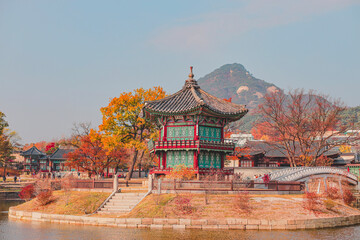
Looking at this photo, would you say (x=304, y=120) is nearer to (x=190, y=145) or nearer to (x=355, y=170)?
(x=355, y=170)

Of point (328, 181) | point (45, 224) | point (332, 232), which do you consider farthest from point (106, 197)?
point (328, 181)

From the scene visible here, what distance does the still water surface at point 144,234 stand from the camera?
27.4 meters

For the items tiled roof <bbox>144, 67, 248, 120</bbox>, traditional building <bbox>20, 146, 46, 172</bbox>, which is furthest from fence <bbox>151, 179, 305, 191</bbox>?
traditional building <bbox>20, 146, 46, 172</bbox>

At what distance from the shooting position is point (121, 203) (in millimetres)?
36656

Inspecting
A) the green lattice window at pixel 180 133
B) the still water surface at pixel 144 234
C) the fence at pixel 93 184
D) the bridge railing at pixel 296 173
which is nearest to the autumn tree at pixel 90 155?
the green lattice window at pixel 180 133

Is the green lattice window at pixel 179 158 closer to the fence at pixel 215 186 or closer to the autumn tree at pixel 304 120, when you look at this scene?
the fence at pixel 215 186

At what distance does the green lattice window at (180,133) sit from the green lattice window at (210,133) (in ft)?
3.97

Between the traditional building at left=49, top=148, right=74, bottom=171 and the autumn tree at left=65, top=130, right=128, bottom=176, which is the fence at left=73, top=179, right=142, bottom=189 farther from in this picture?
the traditional building at left=49, top=148, right=74, bottom=171

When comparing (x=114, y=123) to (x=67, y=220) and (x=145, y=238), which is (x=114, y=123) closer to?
(x=67, y=220)

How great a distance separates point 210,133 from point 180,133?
374 cm

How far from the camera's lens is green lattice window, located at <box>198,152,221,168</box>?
152 feet

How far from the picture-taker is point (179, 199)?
34031mm

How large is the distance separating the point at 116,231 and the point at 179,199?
6760 millimetres

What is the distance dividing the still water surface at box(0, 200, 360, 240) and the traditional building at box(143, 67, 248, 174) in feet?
53.3
